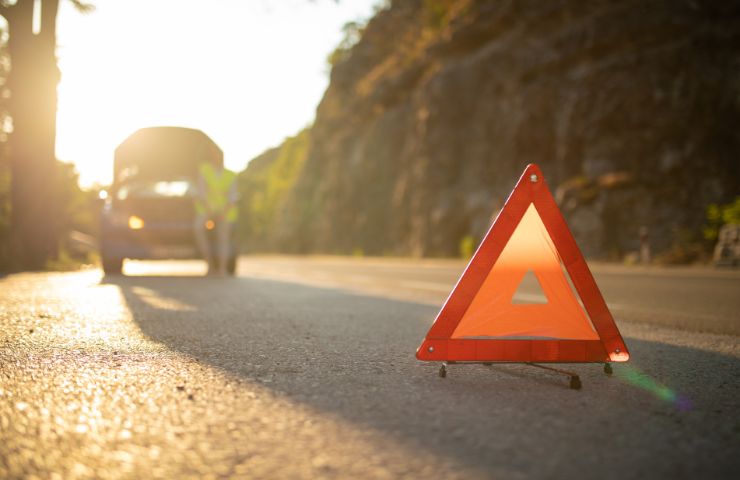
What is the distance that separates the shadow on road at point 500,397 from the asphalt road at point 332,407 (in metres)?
0.01

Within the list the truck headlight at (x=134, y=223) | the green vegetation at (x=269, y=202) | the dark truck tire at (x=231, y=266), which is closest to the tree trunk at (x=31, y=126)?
the truck headlight at (x=134, y=223)

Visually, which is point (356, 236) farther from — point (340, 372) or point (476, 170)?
point (340, 372)

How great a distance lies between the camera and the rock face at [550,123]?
19641 mm

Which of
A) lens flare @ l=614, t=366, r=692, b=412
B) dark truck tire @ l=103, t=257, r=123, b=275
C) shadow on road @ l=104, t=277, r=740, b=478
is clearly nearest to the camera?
shadow on road @ l=104, t=277, r=740, b=478

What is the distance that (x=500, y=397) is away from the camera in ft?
9.06

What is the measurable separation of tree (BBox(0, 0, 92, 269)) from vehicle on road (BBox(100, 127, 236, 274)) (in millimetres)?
2371

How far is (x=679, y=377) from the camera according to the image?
3.26m

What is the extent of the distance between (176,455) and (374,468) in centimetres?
63

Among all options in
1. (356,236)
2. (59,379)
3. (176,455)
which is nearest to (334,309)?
(59,379)

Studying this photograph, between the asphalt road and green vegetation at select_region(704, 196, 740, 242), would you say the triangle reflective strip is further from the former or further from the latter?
green vegetation at select_region(704, 196, 740, 242)

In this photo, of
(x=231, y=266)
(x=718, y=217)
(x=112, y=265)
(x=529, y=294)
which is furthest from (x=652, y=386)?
(x=718, y=217)

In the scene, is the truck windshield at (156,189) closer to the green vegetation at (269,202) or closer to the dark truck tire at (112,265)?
the dark truck tire at (112,265)

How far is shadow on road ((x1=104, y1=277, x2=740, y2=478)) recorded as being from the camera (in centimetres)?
203

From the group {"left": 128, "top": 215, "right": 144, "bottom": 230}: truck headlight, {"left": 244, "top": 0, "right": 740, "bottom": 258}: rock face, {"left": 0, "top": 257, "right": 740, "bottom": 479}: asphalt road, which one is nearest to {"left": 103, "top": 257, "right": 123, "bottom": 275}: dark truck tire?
{"left": 128, "top": 215, "right": 144, "bottom": 230}: truck headlight
